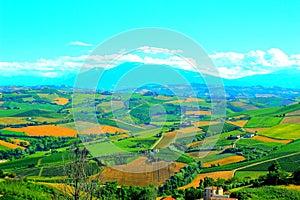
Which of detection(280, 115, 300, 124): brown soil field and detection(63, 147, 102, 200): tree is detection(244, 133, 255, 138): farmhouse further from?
detection(63, 147, 102, 200): tree

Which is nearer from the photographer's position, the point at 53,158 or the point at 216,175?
the point at 216,175

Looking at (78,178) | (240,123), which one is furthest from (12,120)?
(78,178)

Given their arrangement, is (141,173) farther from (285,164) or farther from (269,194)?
(285,164)

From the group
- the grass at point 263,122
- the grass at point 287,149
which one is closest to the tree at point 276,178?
the grass at point 287,149

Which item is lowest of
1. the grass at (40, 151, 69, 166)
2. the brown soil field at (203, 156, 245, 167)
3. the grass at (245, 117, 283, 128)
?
the grass at (40, 151, 69, 166)

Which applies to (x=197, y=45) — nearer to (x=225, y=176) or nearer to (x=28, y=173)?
(x=225, y=176)

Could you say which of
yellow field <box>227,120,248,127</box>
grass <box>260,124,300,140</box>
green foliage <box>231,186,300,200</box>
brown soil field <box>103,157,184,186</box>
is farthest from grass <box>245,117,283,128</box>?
green foliage <box>231,186,300,200</box>

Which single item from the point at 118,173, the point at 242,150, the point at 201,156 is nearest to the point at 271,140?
the point at 242,150
